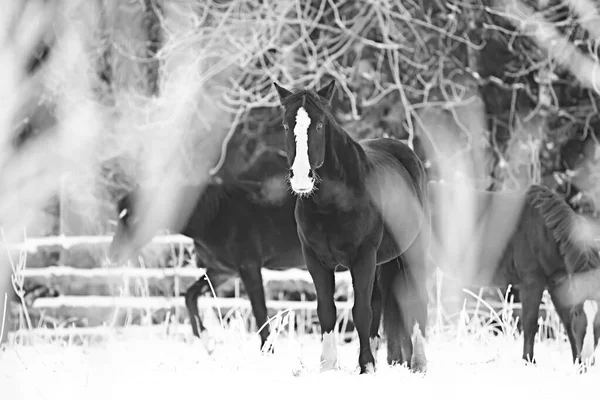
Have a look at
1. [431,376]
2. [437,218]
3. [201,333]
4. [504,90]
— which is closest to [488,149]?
[504,90]

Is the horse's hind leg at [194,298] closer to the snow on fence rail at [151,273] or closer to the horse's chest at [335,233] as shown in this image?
the snow on fence rail at [151,273]

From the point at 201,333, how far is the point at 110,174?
6.95 meters

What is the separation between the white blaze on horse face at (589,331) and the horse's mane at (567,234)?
0.31 metres

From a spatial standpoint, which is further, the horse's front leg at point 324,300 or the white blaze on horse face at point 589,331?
the white blaze on horse face at point 589,331

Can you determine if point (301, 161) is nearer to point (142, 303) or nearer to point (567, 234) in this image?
point (567, 234)

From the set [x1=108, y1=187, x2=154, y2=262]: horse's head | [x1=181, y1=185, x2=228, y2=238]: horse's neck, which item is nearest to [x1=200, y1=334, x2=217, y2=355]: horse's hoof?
[x1=181, y1=185, x2=228, y2=238]: horse's neck

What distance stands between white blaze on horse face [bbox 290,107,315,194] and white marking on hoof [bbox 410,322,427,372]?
160 centimetres

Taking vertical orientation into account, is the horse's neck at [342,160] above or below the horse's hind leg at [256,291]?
above

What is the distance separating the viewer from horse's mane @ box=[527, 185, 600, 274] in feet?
22.3

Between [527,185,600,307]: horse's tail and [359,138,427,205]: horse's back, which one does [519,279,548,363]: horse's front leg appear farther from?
[359,138,427,205]: horse's back

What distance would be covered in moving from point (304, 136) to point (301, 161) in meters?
0.17

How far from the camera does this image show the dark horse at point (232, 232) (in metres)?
7.94

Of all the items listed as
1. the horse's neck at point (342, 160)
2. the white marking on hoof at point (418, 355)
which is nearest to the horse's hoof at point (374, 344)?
the white marking on hoof at point (418, 355)

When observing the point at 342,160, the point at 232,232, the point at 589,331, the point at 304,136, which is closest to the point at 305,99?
the point at 304,136
